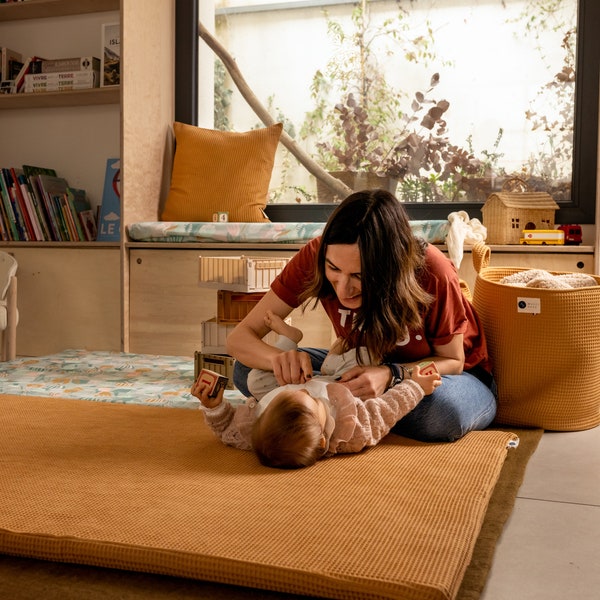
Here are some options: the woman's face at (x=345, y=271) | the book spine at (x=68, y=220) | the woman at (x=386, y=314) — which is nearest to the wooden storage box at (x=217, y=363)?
the woman at (x=386, y=314)

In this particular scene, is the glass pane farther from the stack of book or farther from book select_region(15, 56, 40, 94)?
book select_region(15, 56, 40, 94)

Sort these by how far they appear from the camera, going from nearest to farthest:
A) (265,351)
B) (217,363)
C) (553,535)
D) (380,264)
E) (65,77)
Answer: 1. (553,535)
2. (380,264)
3. (265,351)
4. (217,363)
5. (65,77)

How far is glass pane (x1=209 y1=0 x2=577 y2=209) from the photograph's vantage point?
309 cm

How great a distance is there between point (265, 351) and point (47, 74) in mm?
2258

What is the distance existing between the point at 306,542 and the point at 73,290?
8.08 ft

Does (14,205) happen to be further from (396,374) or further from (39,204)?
(396,374)

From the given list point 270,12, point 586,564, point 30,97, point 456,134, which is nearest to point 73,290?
point 30,97

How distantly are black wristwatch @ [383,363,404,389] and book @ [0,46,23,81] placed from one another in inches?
105

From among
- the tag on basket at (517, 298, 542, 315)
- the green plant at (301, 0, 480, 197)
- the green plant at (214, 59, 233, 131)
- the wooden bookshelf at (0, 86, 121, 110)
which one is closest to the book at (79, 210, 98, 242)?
the wooden bookshelf at (0, 86, 121, 110)

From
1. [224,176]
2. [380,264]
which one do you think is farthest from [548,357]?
[224,176]

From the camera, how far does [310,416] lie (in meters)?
1.36

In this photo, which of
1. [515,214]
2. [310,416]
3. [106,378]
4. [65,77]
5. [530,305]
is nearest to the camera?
[310,416]

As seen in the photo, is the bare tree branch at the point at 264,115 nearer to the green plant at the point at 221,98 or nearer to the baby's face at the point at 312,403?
the green plant at the point at 221,98

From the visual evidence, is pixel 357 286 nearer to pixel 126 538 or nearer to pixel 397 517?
pixel 397 517
